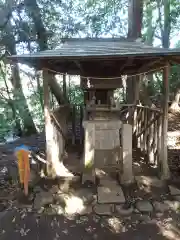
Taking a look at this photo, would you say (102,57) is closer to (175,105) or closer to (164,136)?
(164,136)

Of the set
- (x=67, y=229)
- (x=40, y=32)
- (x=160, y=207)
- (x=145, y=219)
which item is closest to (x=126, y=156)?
(x=160, y=207)

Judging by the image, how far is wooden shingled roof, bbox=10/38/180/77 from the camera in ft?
12.8

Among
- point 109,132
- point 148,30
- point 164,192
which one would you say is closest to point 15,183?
point 109,132

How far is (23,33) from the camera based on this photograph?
8188 millimetres

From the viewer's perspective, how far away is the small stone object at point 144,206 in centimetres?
389

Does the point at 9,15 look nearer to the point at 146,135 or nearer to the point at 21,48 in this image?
the point at 21,48

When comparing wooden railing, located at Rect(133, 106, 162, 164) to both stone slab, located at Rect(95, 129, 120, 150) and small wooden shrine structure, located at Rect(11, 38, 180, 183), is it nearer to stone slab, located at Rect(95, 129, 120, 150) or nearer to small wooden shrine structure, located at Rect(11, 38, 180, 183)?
small wooden shrine structure, located at Rect(11, 38, 180, 183)

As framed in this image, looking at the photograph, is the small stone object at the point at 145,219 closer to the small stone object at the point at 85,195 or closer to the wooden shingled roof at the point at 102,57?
the small stone object at the point at 85,195

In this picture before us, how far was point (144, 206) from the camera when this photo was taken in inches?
156

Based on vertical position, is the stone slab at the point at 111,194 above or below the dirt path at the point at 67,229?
above

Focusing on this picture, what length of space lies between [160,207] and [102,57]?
295 cm

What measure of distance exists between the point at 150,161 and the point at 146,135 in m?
0.73

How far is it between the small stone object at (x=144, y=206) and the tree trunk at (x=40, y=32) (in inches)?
188

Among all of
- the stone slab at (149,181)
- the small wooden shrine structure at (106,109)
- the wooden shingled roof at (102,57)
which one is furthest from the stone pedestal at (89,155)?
the wooden shingled roof at (102,57)
